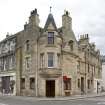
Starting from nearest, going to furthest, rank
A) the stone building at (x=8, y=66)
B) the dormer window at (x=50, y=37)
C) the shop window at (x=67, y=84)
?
the dormer window at (x=50, y=37), the shop window at (x=67, y=84), the stone building at (x=8, y=66)

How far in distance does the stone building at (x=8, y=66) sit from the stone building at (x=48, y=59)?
1237mm

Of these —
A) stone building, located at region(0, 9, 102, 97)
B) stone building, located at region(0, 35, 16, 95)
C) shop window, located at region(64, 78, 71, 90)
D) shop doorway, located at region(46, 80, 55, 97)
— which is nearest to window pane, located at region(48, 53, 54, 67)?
stone building, located at region(0, 9, 102, 97)

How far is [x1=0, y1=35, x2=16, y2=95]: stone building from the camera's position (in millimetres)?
47781

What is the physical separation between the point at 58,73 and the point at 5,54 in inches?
512

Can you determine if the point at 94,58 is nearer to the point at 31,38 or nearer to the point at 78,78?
the point at 78,78

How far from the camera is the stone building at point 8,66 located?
47.8 metres

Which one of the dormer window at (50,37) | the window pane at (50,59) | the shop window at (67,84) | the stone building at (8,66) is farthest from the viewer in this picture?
the stone building at (8,66)

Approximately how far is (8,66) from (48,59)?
1098cm

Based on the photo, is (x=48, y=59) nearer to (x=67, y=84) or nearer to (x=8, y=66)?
(x=67, y=84)

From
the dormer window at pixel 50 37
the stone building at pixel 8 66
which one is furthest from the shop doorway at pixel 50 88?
the stone building at pixel 8 66

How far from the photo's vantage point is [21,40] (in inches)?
1836

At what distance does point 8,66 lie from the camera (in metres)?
49.5

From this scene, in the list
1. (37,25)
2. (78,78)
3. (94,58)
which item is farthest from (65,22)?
(94,58)

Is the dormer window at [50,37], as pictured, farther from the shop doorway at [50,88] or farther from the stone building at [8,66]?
the stone building at [8,66]
